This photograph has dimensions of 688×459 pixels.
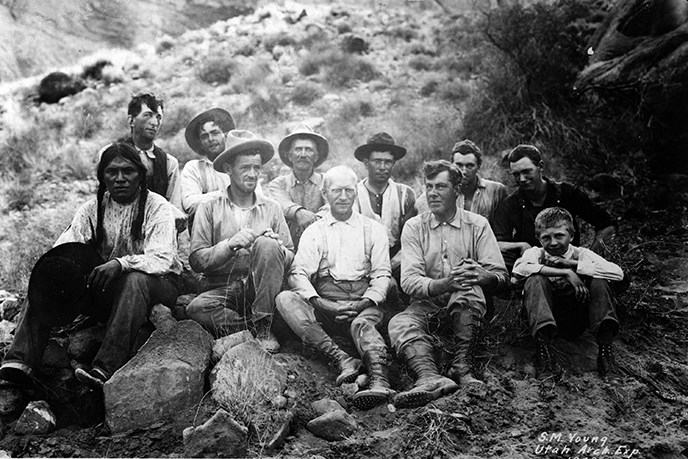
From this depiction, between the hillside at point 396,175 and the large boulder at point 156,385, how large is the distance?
0.10 m

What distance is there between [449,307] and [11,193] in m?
5.79

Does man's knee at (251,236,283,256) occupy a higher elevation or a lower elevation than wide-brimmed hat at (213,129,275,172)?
lower

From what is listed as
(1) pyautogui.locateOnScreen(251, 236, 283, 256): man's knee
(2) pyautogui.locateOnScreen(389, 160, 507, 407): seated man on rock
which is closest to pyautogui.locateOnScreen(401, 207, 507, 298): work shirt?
(2) pyautogui.locateOnScreen(389, 160, 507, 407): seated man on rock

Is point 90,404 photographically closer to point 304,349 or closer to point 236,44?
point 304,349

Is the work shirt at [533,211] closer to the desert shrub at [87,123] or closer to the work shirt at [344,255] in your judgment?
the work shirt at [344,255]

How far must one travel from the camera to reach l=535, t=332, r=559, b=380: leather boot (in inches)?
149

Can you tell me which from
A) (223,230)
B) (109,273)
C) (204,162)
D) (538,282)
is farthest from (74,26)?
(538,282)

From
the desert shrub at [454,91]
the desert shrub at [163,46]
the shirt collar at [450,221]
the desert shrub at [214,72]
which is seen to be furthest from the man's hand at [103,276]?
the desert shrub at [214,72]

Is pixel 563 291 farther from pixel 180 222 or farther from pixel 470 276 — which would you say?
pixel 180 222

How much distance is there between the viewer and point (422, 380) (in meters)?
3.65

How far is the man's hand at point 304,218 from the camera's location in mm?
4961

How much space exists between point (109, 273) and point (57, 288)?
42 centimetres

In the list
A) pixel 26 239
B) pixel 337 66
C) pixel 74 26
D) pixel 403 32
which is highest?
pixel 403 32

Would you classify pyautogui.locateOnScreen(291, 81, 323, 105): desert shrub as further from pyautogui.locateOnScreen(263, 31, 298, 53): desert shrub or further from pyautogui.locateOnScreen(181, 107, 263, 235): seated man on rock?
pyautogui.locateOnScreen(181, 107, 263, 235): seated man on rock
